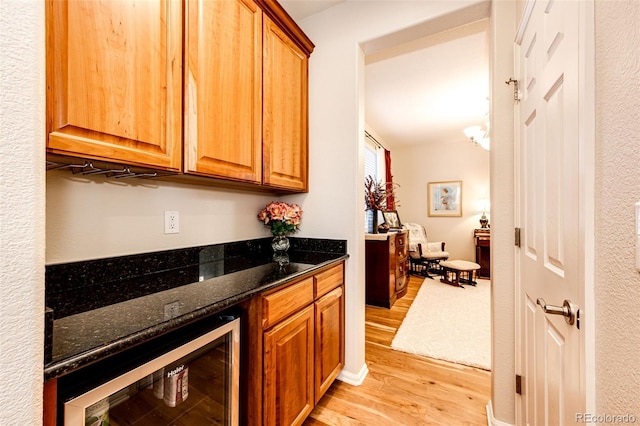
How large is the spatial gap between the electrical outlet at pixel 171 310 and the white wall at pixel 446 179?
5524mm

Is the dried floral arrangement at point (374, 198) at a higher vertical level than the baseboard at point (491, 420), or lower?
higher

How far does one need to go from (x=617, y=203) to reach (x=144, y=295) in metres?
1.37

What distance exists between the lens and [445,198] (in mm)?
5508

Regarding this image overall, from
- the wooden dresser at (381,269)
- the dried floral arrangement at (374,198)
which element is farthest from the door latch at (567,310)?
the dried floral arrangement at (374,198)

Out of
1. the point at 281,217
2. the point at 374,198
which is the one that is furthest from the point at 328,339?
the point at 374,198

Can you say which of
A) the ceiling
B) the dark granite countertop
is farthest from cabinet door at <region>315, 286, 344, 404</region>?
→ the ceiling

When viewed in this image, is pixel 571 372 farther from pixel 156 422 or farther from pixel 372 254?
pixel 372 254

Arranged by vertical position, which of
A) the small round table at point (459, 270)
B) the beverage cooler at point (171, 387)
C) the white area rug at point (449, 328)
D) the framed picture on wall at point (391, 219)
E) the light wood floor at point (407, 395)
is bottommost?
the light wood floor at point (407, 395)

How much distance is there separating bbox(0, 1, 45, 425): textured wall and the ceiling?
188 cm

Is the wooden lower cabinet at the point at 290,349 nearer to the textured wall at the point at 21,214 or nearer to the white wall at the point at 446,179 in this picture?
the textured wall at the point at 21,214

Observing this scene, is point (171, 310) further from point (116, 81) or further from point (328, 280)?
point (328, 280)

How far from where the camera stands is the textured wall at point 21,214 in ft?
1.39

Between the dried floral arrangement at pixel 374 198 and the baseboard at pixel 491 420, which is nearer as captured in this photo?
the baseboard at pixel 491 420

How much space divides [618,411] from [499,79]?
58.9 inches
